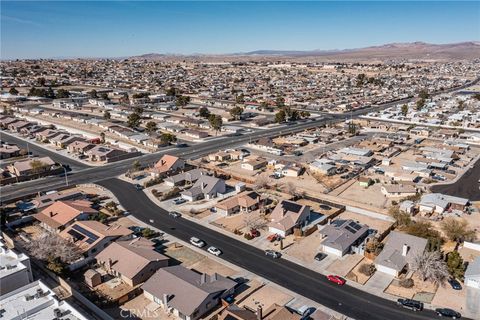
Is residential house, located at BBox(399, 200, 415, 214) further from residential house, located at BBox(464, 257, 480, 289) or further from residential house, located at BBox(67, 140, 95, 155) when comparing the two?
residential house, located at BBox(67, 140, 95, 155)

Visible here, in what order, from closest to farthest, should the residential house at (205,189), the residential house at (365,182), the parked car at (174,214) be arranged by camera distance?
the parked car at (174,214) → the residential house at (205,189) → the residential house at (365,182)

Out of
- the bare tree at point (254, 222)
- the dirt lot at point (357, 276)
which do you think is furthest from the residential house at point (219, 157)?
the dirt lot at point (357, 276)

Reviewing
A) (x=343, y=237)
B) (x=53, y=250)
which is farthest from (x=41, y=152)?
(x=343, y=237)

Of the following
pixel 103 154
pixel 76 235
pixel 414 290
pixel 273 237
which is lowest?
pixel 414 290

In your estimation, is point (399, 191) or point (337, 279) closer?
point (337, 279)

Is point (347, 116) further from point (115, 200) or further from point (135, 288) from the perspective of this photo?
point (135, 288)

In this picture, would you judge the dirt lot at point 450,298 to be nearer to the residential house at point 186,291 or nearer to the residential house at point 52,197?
the residential house at point 186,291

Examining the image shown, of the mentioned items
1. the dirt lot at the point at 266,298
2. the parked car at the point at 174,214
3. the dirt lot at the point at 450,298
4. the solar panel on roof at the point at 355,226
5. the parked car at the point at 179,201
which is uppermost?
the solar panel on roof at the point at 355,226

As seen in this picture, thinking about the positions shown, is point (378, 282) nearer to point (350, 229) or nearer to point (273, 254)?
point (350, 229)
